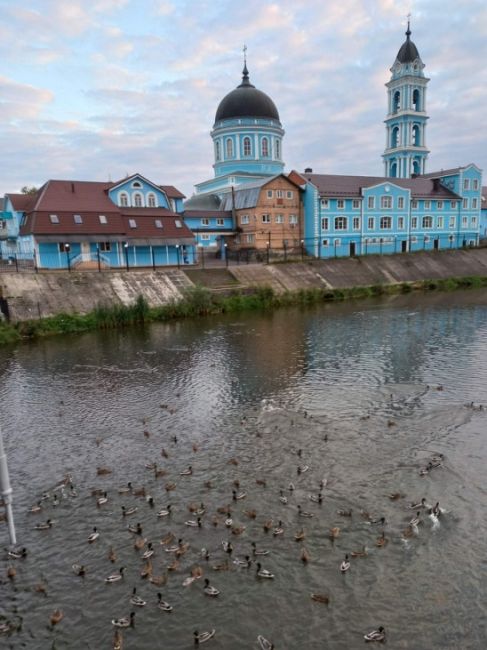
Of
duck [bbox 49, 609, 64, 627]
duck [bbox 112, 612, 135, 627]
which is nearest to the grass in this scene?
duck [bbox 49, 609, 64, 627]

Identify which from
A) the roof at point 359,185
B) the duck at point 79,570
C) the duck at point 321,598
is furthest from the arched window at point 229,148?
the duck at point 321,598

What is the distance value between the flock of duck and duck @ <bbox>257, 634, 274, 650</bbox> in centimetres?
2

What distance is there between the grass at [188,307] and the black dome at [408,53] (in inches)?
1834

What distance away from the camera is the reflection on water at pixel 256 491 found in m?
8.13

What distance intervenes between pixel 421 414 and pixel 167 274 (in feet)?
101

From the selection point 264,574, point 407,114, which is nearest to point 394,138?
point 407,114

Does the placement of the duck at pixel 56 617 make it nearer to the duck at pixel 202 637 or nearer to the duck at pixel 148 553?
the duck at pixel 148 553

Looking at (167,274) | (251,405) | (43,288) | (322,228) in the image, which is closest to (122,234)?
(167,274)

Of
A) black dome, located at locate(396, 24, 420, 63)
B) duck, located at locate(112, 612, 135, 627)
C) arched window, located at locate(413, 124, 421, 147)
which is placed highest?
black dome, located at locate(396, 24, 420, 63)

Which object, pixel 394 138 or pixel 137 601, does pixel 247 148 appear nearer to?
pixel 394 138

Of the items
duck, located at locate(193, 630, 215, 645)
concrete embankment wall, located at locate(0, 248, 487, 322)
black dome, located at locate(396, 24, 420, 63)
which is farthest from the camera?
black dome, located at locate(396, 24, 420, 63)

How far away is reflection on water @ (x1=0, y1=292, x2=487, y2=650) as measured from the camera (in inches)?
320

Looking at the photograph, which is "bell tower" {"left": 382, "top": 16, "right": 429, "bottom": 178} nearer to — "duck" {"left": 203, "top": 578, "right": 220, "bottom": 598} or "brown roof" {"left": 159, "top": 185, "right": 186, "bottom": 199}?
"brown roof" {"left": 159, "top": 185, "right": 186, "bottom": 199}

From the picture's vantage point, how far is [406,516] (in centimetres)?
1064
